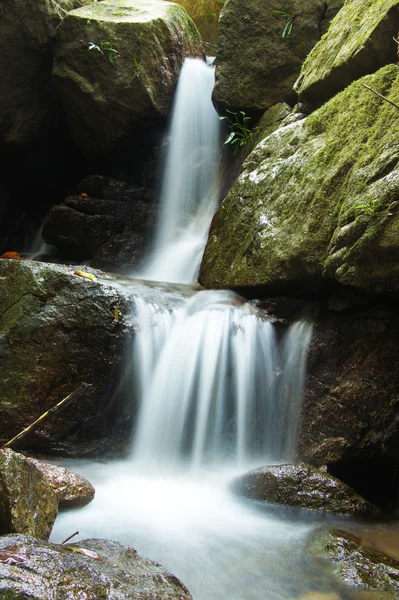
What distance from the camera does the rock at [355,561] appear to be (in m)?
2.56

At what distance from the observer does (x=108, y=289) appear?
15.1ft

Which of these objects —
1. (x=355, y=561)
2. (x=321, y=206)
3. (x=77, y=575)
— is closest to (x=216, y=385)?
(x=321, y=206)

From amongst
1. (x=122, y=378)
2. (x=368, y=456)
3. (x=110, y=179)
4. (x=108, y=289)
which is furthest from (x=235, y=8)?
(x=368, y=456)

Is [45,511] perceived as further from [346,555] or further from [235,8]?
[235,8]

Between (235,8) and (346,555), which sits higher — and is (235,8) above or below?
above

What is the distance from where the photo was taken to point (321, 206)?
442cm

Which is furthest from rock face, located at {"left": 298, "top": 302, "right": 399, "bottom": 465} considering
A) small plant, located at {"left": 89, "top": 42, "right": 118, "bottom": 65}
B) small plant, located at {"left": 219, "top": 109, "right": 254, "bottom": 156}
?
small plant, located at {"left": 89, "top": 42, "right": 118, "bottom": 65}

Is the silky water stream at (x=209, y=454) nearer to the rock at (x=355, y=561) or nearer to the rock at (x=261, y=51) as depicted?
the rock at (x=355, y=561)

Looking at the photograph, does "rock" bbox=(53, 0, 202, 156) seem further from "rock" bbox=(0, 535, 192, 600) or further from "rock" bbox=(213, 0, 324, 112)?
"rock" bbox=(0, 535, 192, 600)

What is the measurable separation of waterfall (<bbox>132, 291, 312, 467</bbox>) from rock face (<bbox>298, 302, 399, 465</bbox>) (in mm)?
199

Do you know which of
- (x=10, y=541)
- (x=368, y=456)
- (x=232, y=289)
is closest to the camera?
Answer: (x=10, y=541)

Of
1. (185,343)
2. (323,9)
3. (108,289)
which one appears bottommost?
(185,343)

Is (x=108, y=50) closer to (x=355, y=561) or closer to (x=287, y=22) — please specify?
(x=287, y=22)

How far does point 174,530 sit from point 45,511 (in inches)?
35.2
